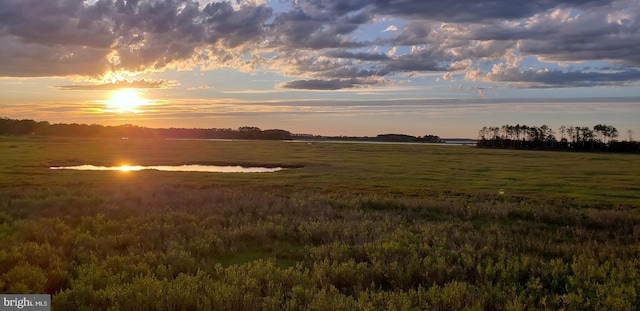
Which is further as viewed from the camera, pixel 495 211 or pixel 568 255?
pixel 495 211

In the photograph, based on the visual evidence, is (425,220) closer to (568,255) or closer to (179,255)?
(568,255)

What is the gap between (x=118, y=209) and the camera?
20.2m

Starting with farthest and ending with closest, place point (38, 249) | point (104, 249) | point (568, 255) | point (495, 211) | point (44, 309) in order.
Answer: point (495, 211) → point (568, 255) → point (104, 249) → point (38, 249) → point (44, 309)

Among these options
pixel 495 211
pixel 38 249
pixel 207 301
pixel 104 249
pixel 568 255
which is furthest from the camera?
pixel 495 211

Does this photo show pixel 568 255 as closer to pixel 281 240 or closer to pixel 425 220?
pixel 425 220

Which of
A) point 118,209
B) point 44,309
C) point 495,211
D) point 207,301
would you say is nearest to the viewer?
point 44,309

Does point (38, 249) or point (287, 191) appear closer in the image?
point (38, 249)

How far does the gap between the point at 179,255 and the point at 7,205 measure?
503 inches

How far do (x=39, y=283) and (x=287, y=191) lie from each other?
23144mm

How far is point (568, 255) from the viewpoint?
14039 millimetres

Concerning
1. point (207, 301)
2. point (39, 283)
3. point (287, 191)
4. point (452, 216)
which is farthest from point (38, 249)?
point (287, 191)

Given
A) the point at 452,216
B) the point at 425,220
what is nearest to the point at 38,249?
the point at 425,220

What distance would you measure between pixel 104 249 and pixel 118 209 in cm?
755

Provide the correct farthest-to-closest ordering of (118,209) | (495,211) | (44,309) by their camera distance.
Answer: (495,211) < (118,209) < (44,309)
